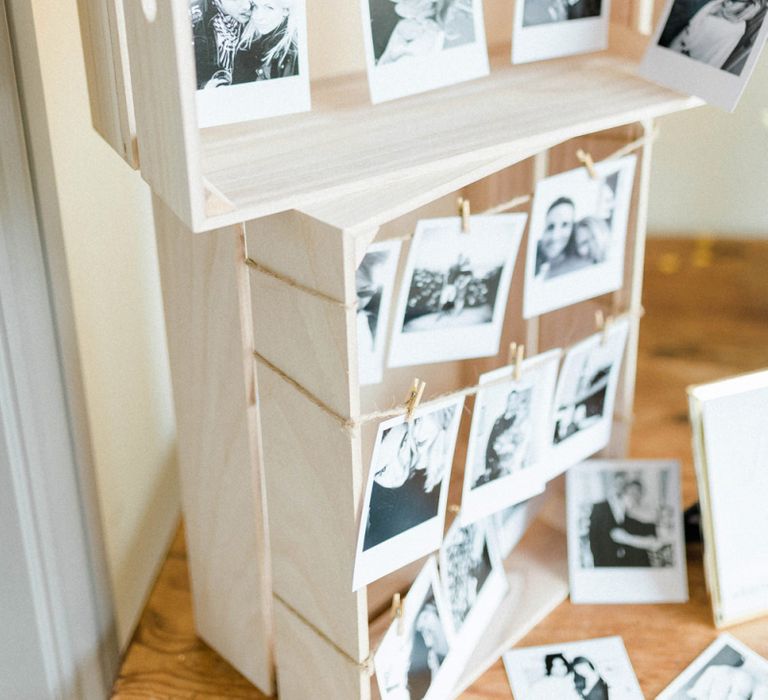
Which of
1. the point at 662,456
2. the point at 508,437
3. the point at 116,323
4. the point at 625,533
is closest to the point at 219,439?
the point at 116,323

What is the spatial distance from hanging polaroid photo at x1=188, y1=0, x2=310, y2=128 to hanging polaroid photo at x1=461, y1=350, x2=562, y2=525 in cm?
35

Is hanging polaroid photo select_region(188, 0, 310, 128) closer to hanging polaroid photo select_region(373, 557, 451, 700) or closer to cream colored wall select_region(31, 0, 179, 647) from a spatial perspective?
cream colored wall select_region(31, 0, 179, 647)

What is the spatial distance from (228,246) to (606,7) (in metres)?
0.50

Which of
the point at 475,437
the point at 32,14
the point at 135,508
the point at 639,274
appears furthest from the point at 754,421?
the point at 32,14

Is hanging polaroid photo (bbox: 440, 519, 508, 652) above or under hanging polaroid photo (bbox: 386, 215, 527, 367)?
Result: under

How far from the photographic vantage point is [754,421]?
3.89 feet

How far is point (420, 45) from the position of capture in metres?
1.01

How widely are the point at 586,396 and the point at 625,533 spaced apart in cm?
18

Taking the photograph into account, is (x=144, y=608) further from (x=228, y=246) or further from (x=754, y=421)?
(x=754, y=421)

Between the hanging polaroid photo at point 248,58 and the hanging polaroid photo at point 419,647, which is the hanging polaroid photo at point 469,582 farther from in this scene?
the hanging polaroid photo at point 248,58

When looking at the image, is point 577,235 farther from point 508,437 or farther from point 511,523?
point 511,523

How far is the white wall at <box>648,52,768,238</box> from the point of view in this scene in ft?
5.26

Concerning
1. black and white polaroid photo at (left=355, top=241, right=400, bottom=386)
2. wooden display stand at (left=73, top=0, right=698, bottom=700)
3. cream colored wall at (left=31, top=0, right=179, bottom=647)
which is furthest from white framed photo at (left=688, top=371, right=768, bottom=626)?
cream colored wall at (left=31, top=0, right=179, bottom=647)

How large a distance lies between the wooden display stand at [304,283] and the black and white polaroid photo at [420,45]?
0.07 ft
